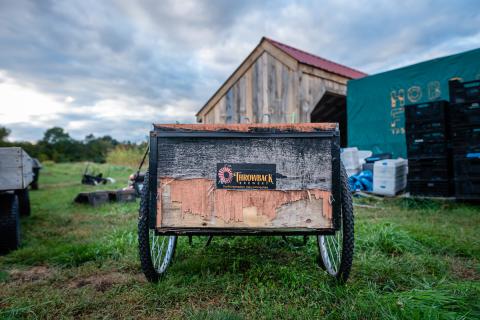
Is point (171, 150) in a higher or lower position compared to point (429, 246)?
higher

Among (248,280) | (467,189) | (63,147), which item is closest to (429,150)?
(467,189)

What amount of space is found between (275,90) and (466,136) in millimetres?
5627

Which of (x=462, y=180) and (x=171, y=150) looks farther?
(x=462, y=180)

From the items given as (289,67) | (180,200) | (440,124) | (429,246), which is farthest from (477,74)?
(180,200)

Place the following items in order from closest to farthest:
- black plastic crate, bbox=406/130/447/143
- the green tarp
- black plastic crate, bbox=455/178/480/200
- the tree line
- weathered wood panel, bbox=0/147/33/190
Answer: weathered wood panel, bbox=0/147/33/190 → black plastic crate, bbox=455/178/480/200 → black plastic crate, bbox=406/130/447/143 → the green tarp → the tree line

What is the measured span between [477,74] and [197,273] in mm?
8222

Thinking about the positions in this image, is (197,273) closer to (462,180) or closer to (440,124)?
(462,180)

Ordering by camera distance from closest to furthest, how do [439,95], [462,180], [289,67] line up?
[462,180]
[439,95]
[289,67]

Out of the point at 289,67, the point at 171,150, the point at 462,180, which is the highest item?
the point at 289,67

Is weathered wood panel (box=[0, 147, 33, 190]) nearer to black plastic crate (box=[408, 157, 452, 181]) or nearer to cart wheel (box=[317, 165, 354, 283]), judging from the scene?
cart wheel (box=[317, 165, 354, 283])

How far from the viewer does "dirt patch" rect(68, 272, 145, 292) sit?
91.3 inches

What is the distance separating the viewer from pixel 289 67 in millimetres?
9445

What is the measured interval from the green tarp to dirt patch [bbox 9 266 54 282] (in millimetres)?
7914

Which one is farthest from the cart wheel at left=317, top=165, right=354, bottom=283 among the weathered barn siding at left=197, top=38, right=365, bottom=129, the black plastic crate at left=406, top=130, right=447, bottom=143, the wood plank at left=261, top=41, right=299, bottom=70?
the wood plank at left=261, top=41, right=299, bottom=70
